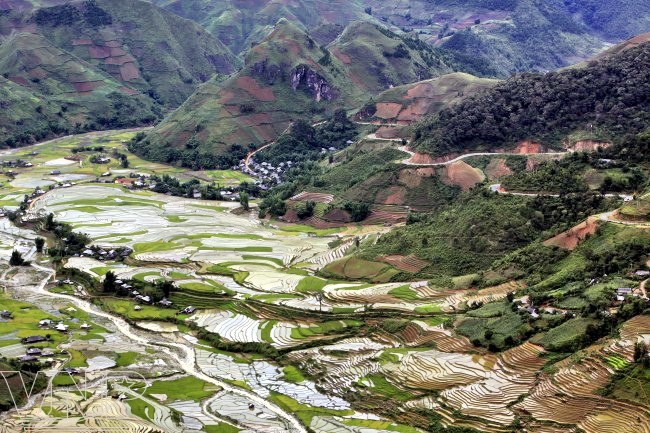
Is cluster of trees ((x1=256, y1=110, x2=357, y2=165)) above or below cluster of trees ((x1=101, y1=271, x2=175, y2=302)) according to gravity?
above

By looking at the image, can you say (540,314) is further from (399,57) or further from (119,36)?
(119,36)

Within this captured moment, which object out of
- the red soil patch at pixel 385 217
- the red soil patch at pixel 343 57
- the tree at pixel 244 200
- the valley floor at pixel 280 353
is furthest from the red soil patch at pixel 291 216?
the red soil patch at pixel 343 57

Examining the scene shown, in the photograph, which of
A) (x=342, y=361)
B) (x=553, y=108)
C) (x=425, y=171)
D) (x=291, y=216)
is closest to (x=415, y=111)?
(x=425, y=171)

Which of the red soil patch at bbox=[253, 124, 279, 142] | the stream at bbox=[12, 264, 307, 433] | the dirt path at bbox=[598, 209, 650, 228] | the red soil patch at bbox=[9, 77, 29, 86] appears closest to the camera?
the stream at bbox=[12, 264, 307, 433]

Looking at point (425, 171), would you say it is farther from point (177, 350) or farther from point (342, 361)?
point (177, 350)

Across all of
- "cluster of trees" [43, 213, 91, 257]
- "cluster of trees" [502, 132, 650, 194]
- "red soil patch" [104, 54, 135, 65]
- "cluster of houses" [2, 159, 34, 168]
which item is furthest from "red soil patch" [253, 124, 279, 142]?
"cluster of trees" [502, 132, 650, 194]

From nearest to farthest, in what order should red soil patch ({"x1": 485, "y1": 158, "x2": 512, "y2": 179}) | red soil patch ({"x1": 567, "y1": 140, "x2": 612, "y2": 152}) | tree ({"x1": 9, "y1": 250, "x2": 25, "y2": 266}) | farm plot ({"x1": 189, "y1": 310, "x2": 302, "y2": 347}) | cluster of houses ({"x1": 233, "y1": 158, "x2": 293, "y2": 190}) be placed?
farm plot ({"x1": 189, "y1": 310, "x2": 302, "y2": 347}), tree ({"x1": 9, "y1": 250, "x2": 25, "y2": 266}), red soil patch ({"x1": 567, "y1": 140, "x2": 612, "y2": 152}), red soil patch ({"x1": 485, "y1": 158, "x2": 512, "y2": 179}), cluster of houses ({"x1": 233, "y1": 158, "x2": 293, "y2": 190})

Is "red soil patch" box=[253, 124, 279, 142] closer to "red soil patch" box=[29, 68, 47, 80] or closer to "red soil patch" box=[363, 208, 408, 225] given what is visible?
"red soil patch" box=[363, 208, 408, 225]
